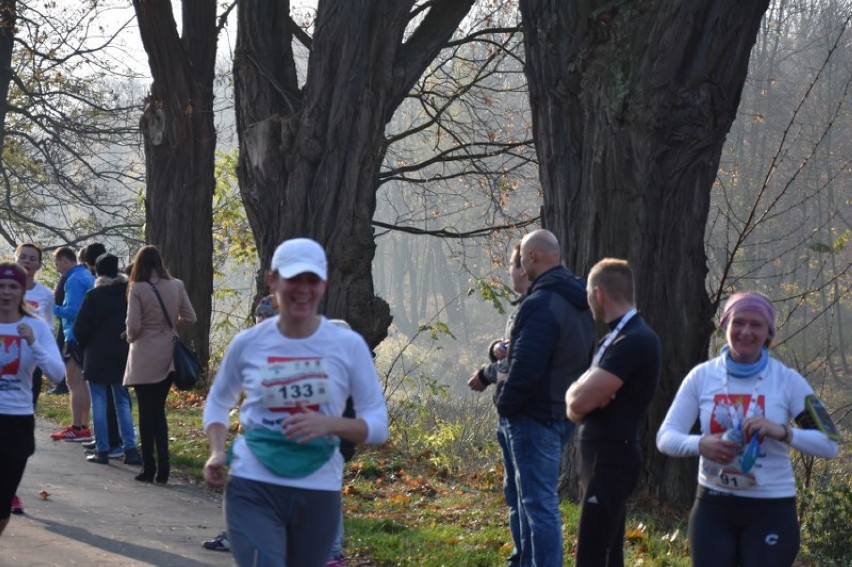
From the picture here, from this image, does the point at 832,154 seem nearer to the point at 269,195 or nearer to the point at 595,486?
the point at 269,195

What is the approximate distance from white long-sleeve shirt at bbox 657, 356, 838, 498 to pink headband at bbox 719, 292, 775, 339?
18 centimetres

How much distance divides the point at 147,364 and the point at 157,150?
29.1 feet

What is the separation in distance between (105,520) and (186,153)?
413 inches

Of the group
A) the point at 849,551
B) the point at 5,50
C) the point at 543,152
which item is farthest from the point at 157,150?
the point at 849,551

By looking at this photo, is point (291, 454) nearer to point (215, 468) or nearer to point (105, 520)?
point (215, 468)

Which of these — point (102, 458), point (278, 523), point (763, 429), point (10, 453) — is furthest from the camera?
point (102, 458)

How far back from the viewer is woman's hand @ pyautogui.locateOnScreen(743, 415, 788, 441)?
5066 millimetres

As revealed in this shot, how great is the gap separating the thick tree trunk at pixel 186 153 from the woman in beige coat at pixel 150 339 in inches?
321

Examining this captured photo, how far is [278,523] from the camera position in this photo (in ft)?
15.4

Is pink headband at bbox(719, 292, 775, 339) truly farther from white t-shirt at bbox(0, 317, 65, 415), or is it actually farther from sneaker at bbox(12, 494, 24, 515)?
sneaker at bbox(12, 494, 24, 515)

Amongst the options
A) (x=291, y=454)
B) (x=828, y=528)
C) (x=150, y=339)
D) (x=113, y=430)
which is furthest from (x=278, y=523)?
(x=113, y=430)

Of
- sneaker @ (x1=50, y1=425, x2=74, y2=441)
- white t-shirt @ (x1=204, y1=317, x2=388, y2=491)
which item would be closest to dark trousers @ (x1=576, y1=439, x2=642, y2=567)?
white t-shirt @ (x1=204, y1=317, x2=388, y2=491)

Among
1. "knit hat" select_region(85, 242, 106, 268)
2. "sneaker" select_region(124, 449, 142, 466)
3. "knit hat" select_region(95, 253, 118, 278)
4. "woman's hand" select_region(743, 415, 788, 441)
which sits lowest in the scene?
"sneaker" select_region(124, 449, 142, 466)

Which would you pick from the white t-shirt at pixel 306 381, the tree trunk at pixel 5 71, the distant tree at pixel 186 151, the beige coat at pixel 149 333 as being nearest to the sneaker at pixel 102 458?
the beige coat at pixel 149 333
